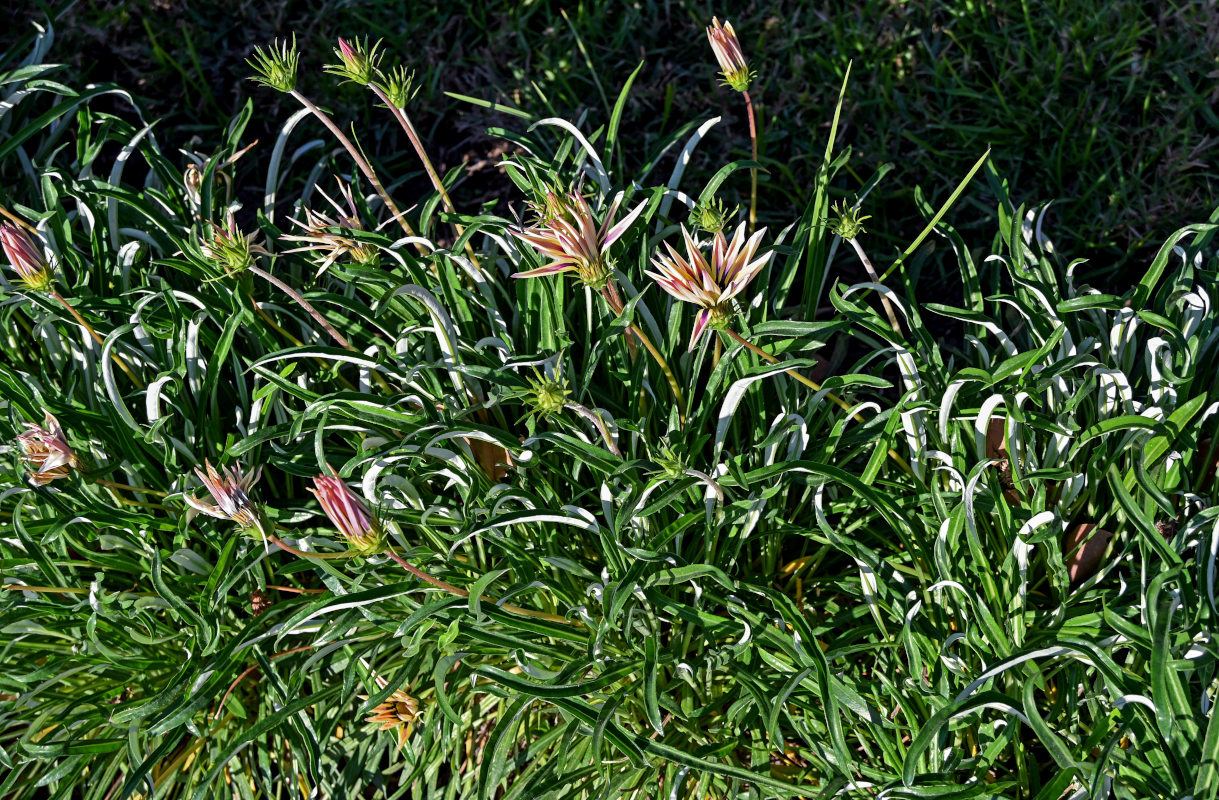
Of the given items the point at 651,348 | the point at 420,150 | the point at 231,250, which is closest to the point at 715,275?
the point at 651,348

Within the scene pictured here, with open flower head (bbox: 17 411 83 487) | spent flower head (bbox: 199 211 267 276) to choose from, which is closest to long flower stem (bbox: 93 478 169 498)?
open flower head (bbox: 17 411 83 487)

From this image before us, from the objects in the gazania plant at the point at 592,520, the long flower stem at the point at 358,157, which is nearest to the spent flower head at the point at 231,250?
the gazania plant at the point at 592,520

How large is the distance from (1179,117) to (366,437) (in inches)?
71.4

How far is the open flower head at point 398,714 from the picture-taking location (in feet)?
5.41

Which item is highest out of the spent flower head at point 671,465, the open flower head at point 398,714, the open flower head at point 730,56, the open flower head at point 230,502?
the open flower head at point 730,56

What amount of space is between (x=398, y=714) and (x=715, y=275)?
0.93 m

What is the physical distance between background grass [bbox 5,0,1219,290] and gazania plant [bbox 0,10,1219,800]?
0.46 m

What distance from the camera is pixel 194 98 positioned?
255 centimetres

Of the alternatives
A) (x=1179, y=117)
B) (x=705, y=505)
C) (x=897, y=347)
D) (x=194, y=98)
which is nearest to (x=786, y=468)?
(x=705, y=505)

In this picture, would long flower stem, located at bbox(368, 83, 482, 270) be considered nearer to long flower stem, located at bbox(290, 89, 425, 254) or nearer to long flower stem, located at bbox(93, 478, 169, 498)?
long flower stem, located at bbox(290, 89, 425, 254)

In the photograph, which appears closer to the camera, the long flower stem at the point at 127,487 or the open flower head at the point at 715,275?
the open flower head at the point at 715,275

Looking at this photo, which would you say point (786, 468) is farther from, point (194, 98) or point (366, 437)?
point (194, 98)

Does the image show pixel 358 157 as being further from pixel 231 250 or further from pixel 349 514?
pixel 349 514

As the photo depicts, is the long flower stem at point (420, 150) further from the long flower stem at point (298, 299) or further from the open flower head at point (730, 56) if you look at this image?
the open flower head at point (730, 56)
